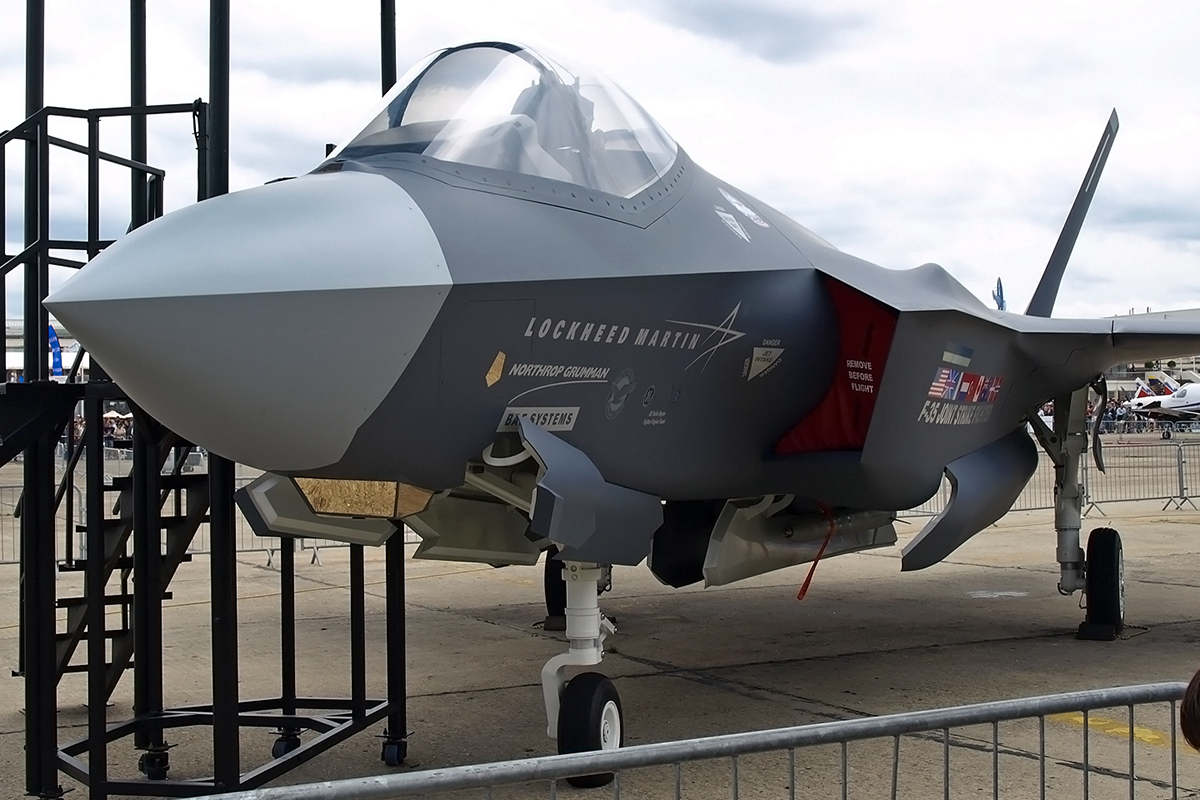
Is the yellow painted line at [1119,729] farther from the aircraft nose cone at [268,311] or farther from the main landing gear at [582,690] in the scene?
the aircraft nose cone at [268,311]

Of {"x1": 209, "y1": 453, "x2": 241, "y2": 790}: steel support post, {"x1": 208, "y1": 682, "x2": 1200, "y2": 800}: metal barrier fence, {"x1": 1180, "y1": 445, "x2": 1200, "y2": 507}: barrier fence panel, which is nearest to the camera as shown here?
{"x1": 208, "y1": 682, "x2": 1200, "y2": 800}: metal barrier fence

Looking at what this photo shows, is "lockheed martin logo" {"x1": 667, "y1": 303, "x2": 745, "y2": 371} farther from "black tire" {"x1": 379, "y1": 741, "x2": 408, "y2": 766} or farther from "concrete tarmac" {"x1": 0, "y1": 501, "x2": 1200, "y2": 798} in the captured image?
"black tire" {"x1": 379, "y1": 741, "x2": 408, "y2": 766}

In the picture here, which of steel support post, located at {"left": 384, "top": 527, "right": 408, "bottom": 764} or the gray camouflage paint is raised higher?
the gray camouflage paint

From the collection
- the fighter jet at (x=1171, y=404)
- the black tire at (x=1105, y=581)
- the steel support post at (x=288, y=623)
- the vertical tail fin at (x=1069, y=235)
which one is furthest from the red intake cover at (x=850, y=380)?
the fighter jet at (x=1171, y=404)

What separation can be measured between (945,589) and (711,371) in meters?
6.78

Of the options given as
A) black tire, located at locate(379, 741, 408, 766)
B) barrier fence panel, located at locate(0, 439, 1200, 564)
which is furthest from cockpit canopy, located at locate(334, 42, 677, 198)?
barrier fence panel, located at locate(0, 439, 1200, 564)

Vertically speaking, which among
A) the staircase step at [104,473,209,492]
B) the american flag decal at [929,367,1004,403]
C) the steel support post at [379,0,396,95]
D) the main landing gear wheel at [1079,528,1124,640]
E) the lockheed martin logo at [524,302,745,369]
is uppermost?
the steel support post at [379,0,396,95]

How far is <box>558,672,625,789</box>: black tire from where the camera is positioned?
4.66 m

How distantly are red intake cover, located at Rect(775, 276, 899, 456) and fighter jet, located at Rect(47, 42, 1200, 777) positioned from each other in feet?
0.04

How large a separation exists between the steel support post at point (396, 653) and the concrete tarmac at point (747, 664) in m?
0.14

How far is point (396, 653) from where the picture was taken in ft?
18.2

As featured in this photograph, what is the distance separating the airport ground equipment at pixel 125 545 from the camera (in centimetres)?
435

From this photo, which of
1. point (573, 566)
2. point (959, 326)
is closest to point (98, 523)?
point (573, 566)

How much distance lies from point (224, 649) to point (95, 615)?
0.50 m
